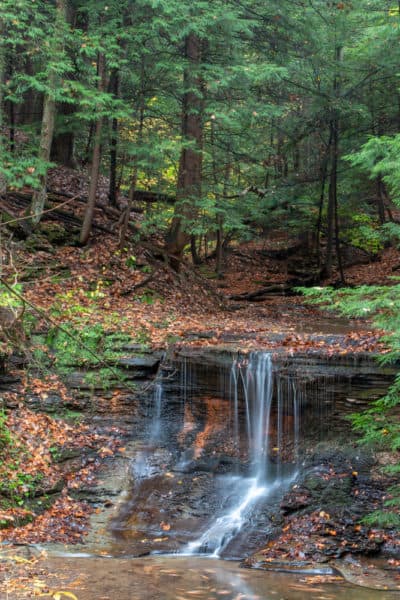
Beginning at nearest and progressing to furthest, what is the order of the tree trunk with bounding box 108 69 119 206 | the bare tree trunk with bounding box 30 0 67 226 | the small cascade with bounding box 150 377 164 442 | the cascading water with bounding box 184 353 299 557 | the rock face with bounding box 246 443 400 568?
the rock face with bounding box 246 443 400 568 → the cascading water with bounding box 184 353 299 557 → the small cascade with bounding box 150 377 164 442 → the bare tree trunk with bounding box 30 0 67 226 → the tree trunk with bounding box 108 69 119 206

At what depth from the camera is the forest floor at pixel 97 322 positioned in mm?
8070

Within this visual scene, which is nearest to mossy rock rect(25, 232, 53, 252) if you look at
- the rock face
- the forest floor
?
the forest floor

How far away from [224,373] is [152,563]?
4.06m

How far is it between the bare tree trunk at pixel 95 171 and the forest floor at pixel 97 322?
1.28 ft

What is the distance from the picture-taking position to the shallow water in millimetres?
5620

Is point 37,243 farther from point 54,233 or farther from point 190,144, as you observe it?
point 190,144

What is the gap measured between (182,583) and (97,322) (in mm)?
6543

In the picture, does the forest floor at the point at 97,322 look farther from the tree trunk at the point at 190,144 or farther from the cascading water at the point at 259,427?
the tree trunk at the point at 190,144

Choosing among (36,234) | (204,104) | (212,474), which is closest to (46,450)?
(212,474)

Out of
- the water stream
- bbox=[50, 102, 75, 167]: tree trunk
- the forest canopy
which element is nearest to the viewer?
the water stream

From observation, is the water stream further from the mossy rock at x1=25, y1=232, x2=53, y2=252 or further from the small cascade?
the mossy rock at x1=25, y1=232, x2=53, y2=252

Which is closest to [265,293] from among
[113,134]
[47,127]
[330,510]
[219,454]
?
[113,134]

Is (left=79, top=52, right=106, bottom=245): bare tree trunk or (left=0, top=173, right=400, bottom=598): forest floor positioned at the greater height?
(left=79, top=52, right=106, bottom=245): bare tree trunk

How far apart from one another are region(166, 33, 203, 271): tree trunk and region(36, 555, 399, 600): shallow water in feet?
28.4
